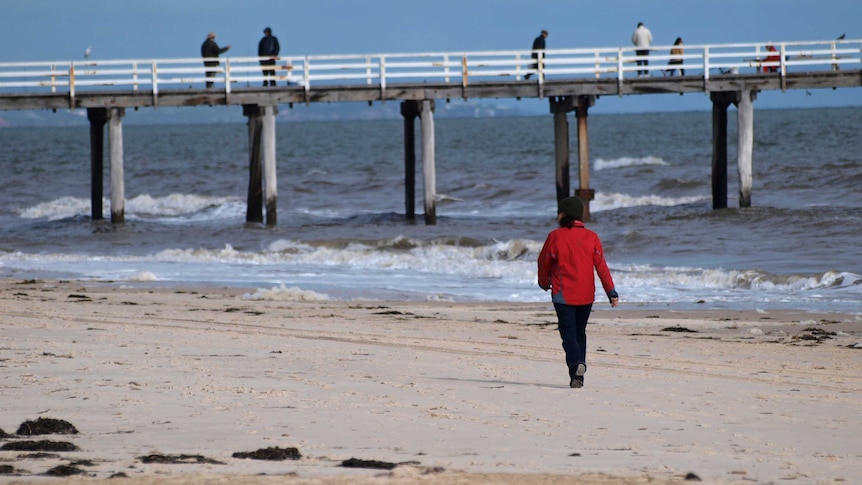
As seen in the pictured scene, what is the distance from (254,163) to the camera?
1036 inches

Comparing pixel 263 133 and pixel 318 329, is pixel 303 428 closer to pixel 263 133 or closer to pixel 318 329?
pixel 318 329

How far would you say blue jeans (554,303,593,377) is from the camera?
7.59 m

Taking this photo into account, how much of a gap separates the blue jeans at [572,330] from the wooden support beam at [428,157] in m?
17.4

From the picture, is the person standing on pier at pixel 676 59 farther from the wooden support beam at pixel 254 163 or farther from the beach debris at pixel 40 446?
the beach debris at pixel 40 446

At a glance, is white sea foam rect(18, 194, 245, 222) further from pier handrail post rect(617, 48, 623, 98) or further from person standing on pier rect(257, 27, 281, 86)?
pier handrail post rect(617, 48, 623, 98)

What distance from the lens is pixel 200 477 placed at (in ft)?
16.2

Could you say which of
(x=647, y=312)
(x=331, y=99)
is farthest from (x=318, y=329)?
(x=331, y=99)

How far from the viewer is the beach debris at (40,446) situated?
5.46 meters

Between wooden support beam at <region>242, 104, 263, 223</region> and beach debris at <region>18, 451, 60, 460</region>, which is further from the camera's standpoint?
wooden support beam at <region>242, 104, 263, 223</region>

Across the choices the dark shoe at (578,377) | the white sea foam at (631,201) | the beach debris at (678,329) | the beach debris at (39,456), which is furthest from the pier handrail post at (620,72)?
the beach debris at (39,456)

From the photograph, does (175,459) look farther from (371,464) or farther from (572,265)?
(572,265)

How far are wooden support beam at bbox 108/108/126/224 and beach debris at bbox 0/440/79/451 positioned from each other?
19.9 metres

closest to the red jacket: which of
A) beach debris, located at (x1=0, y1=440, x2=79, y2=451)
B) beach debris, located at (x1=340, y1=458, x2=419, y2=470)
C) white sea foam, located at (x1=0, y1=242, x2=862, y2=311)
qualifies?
beach debris, located at (x1=340, y1=458, x2=419, y2=470)

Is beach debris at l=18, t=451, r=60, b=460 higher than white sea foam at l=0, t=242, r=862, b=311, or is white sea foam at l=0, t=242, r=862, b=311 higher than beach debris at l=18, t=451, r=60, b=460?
beach debris at l=18, t=451, r=60, b=460
